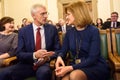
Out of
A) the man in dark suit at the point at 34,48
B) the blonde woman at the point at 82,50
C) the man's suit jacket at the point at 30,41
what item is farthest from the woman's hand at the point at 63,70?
the man's suit jacket at the point at 30,41

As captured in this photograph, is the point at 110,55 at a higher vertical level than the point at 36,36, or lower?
lower

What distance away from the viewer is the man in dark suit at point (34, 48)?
117 inches

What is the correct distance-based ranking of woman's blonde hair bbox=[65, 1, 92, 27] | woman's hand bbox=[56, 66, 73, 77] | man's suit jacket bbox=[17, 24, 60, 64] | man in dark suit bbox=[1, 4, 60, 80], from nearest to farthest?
1. woman's hand bbox=[56, 66, 73, 77]
2. woman's blonde hair bbox=[65, 1, 92, 27]
3. man in dark suit bbox=[1, 4, 60, 80]
4. man's suit jacket bbox=[17, 24, 60, 64]

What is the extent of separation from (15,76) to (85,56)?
0.84m

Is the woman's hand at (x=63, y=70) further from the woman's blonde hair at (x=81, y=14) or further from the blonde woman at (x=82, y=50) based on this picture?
the woman's blonde hair at (x=81, y=14)

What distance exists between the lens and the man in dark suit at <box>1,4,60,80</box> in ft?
9.77

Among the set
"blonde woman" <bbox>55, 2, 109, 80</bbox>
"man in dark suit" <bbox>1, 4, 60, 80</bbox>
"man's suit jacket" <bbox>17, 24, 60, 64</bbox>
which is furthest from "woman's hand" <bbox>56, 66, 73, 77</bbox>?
"man's suit jacket" <bbox>17, 24, 60, 64</bbox>

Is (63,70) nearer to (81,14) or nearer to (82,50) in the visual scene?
(82,50)

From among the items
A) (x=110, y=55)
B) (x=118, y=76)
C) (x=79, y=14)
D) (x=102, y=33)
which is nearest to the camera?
(x=118, y=76)

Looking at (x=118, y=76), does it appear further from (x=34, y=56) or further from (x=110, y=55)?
(x=34, y=56)

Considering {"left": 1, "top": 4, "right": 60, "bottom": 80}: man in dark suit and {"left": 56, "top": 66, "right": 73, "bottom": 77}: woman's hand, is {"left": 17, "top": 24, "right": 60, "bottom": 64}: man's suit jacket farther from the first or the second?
{"left": 56, "top": 66, "right": 73, "bottom": 77}: woman's hand

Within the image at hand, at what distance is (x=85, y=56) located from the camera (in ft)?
9.02

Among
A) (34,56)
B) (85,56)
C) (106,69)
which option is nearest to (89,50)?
(85,56)

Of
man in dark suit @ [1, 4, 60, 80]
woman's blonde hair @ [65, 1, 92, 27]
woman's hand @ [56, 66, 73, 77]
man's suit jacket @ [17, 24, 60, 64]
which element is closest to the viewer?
woman's hand @ [56, 66, 73, 77]
